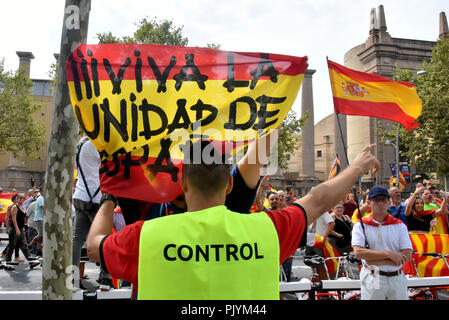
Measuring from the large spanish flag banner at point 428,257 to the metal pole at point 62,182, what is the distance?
205 inches

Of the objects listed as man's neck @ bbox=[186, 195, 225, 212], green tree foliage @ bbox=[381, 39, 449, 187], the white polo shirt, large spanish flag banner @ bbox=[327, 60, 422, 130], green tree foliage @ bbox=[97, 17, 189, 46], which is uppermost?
green tree foliage @ bbox=[97, 17, 189, 46]

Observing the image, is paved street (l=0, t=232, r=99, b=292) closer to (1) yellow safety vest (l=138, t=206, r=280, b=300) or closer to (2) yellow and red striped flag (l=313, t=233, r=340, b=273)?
(2) yellow and red striped flag (l=313, t=233, r=340, b=273)

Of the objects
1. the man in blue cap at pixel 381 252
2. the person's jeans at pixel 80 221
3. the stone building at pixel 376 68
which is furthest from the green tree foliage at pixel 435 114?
the person's jeans at pixel 80 221

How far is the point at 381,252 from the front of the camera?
4.45 metres

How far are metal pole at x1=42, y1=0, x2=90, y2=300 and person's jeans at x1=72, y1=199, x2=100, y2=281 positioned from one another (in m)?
1.32

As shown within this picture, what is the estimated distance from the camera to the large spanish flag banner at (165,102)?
8.21 feet

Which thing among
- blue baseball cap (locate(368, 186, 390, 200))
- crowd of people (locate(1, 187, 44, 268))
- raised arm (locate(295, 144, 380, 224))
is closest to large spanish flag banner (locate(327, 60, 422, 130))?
blue baseball cap (locate(368, 186, 390, 200))

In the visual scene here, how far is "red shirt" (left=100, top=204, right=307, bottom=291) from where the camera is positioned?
179 cm

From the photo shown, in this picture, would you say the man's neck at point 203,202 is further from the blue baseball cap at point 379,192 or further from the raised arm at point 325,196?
the blue baseball cap at point 379,192

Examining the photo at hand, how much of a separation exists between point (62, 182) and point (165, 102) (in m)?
1.12

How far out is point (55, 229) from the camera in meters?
3.01

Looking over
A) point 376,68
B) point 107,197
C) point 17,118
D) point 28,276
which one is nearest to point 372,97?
point 107,197

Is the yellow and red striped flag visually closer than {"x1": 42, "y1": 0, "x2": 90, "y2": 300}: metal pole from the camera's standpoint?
No
